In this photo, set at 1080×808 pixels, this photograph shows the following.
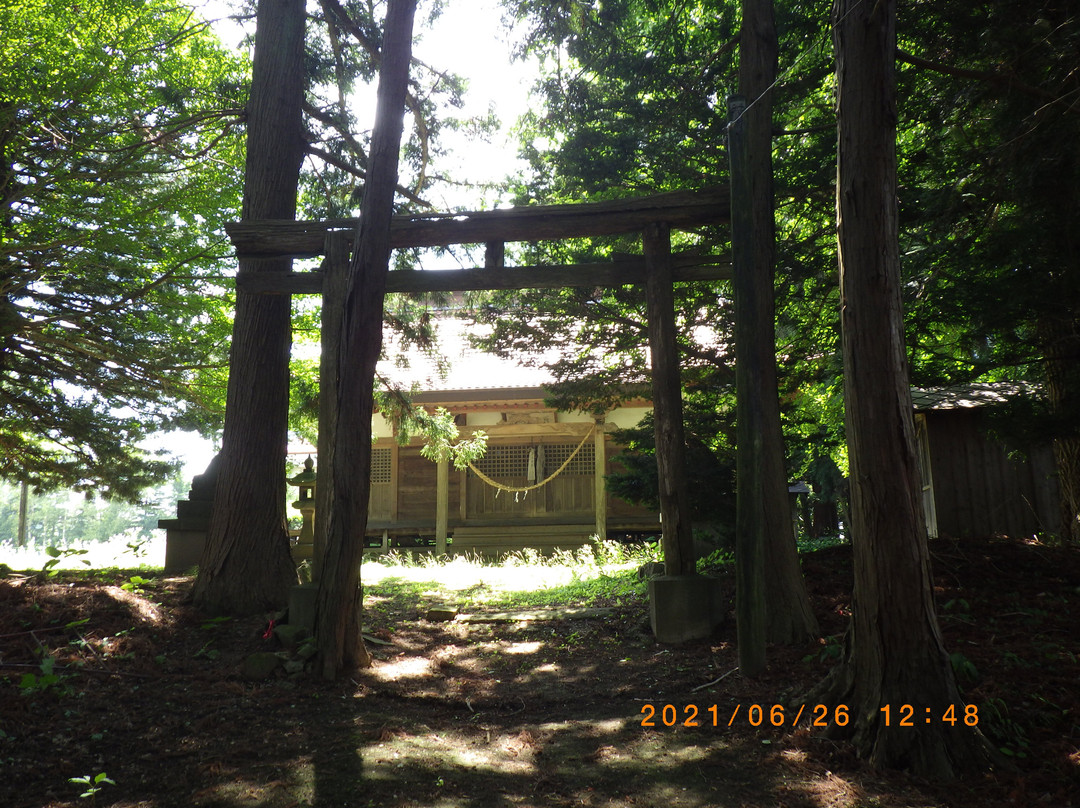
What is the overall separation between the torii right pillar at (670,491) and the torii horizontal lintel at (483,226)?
0.24 meters

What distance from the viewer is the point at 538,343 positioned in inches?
354

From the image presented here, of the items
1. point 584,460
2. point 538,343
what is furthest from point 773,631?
point 584,460

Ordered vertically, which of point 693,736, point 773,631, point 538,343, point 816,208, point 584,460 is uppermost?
point 816,208

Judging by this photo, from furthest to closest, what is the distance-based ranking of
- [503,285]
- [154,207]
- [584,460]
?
[584,460], [154,207], [503,285]

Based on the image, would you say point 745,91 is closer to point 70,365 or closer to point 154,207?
point 154,207

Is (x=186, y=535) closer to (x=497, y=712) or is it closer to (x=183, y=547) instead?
(x=183, y=547)

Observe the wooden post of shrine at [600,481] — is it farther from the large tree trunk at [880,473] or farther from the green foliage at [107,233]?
the large tree trunk at [880,473]

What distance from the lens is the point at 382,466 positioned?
1650 centimetres

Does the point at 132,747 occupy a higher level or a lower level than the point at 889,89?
lower

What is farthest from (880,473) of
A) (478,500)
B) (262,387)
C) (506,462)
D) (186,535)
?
(478,500)

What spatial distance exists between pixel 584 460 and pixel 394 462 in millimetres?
4289
